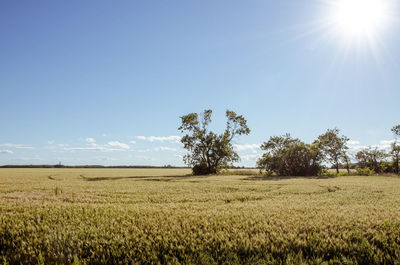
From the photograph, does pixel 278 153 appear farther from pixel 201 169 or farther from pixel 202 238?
pixel 202 238

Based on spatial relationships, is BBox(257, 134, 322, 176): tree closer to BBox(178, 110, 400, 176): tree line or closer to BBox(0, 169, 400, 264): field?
BBox(178, 110, 400, 176): tree line

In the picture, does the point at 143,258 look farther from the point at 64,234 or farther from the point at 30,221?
the point at 30,221

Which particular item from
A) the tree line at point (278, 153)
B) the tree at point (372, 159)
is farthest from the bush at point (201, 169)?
the tree at point (372, 159)

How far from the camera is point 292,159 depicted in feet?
151

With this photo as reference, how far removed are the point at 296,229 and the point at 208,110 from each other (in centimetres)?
4706

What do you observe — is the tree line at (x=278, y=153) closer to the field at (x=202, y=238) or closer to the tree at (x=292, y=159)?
the tree at (x=292, y=159)

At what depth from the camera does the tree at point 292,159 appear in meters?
45.1

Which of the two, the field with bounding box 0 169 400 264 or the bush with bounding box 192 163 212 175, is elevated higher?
the field with bounding box 0 169 400 264

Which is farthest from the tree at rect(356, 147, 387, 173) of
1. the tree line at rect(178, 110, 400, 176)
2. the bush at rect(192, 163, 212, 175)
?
the bush at rect(192, 163, 212, 175)

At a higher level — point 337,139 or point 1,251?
point 337,139

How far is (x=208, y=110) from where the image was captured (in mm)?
51000

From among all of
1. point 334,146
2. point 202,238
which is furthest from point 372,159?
point 202,238

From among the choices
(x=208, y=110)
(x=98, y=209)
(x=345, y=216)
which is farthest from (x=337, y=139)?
→ (x=98, y=209)

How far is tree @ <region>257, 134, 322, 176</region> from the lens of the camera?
45125 mm
